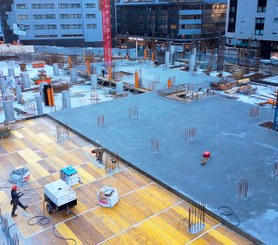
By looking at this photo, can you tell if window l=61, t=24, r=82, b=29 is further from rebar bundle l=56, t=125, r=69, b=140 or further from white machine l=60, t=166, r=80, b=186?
white machine l=60, t=166, r=80, b=186

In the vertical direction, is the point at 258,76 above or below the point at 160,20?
below

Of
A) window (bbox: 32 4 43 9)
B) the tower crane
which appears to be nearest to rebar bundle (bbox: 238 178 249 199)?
the tower crane

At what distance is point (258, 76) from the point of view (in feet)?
151

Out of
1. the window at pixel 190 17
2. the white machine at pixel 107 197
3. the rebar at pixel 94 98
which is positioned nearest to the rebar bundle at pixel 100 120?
the rebar at pixel 94 98

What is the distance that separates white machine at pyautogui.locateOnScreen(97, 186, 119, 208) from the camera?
16.3 m

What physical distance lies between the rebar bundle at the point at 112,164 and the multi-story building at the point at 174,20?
258ft

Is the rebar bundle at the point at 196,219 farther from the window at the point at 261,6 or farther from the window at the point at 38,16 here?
the window at the point at 38,16

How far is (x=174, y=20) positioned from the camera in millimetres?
96000

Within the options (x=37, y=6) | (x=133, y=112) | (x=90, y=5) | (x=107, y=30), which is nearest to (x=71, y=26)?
(x=90, y=5)

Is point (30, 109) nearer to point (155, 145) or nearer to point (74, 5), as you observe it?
point (155, 145)

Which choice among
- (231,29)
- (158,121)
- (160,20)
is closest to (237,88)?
(158,121)

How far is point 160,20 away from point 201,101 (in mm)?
72809

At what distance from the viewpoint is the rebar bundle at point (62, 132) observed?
24.9 metres

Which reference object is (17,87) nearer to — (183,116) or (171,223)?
(183,116)
